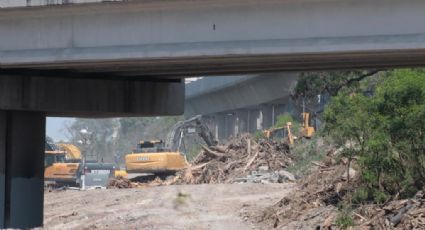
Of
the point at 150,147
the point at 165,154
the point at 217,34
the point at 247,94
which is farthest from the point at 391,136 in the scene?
the point at 247,94

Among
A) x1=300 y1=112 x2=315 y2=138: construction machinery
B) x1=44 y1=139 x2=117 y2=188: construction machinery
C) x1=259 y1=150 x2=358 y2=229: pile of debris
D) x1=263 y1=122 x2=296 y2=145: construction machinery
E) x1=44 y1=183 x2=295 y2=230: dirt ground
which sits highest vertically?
x1=300 y1=112 x2=315 y2=138: construction machinery

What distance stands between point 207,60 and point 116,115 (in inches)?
264

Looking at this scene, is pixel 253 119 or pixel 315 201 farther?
pixel 253 119

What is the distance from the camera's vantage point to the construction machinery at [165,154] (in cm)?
5022

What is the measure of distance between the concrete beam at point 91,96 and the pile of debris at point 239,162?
50.4 ft

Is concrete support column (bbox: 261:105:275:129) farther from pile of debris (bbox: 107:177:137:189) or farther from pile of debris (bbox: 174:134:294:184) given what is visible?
pile of debris (bbox: 107:177:137:189)

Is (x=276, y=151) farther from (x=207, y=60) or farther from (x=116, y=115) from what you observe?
(x=207, y=60)

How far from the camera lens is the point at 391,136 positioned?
25141 millimetres

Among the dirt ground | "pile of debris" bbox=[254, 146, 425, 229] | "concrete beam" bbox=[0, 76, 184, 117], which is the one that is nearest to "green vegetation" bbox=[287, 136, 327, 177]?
the dirt ground

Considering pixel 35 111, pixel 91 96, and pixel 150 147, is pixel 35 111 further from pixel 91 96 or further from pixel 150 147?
pixel 150 147

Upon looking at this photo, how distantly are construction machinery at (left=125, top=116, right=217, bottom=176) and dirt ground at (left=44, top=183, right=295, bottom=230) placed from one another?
8579 millimetres

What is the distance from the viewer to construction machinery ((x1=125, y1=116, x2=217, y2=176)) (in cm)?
5022

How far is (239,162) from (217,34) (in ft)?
88.9

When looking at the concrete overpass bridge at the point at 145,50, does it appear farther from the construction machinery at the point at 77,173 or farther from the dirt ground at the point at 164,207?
the construction machinery at the point at 77,173
